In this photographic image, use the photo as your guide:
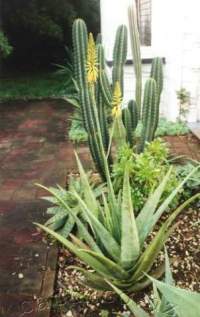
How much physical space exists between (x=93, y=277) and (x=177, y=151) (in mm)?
2648

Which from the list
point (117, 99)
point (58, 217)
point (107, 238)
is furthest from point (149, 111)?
point (107, 238)

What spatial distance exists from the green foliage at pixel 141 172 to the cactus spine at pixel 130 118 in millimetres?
247

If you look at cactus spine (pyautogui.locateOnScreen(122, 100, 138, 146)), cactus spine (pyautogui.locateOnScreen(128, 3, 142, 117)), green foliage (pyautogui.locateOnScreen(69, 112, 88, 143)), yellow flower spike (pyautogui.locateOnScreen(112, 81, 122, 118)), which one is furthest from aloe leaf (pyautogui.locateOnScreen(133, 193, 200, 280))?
green foliage (pyautogui.locateOnScreen(69, 112, 88, 143))

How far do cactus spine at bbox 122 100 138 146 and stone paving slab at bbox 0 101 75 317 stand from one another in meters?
0.89

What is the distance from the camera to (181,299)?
3.81 ft

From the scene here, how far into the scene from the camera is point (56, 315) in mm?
2186

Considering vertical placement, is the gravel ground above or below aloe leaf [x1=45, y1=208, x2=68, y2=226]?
below

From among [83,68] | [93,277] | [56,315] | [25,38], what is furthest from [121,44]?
[25,38]

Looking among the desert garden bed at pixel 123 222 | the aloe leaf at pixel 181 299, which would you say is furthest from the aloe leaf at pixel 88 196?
the aloe leaf at pixel 181 299

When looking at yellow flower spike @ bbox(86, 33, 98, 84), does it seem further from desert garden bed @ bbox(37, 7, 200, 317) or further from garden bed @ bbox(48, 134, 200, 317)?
garden bed @ bbox(48, 134, 200, 317)

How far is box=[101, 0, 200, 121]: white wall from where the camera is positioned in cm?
511

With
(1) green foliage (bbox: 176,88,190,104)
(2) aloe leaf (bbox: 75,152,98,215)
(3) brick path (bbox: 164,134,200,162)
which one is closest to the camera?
(2) aloe leaf (bbox: 75,152,98,215)

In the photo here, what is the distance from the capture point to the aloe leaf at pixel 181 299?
45.5 inches

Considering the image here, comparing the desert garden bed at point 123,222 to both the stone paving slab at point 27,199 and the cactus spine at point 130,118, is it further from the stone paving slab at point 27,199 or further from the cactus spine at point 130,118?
the stone paving slab at point 27,199
